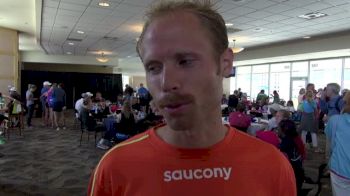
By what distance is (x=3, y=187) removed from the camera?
4.45 metres

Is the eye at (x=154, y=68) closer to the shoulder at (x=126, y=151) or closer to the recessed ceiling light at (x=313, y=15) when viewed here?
the shoulder at (x=126, y=151)

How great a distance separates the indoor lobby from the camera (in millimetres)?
5332

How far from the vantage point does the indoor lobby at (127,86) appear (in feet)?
17.5

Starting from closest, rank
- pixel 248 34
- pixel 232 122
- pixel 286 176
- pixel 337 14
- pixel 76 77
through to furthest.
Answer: pixel 286 176, pixel 232 122, pixel 337 14, pixel 248 34, pixel 76 77

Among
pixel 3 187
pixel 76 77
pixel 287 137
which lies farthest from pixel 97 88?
pixel 287 137

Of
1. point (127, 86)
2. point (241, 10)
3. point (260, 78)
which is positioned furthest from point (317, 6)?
point (260, 78)

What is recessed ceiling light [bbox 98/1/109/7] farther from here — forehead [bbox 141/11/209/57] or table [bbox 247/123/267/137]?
forehead [bbox 141/11/209/57]

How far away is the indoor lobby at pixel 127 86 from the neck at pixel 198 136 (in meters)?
0.28

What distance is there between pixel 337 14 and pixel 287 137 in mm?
5370

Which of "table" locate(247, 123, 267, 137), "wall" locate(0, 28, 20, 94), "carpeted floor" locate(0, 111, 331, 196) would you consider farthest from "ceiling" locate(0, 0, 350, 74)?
"carpeted floor" locate(0, 111, 331, 196)

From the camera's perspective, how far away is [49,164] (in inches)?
228

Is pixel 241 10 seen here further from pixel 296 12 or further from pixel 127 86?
pixel 127 86

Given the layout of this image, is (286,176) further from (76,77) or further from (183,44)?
(76,77)

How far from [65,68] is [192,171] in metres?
21.2
